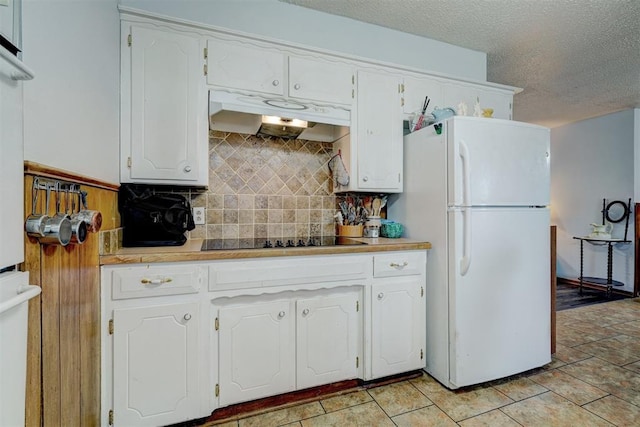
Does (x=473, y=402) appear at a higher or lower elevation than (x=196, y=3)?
lower

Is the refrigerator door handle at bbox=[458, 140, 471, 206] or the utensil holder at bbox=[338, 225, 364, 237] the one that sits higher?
the refrigerator door handle at bbox=[458, 140, 471, 206]

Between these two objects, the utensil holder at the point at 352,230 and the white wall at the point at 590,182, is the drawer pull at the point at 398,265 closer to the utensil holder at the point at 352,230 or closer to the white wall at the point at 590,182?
the utensil holder at the point at 352,230

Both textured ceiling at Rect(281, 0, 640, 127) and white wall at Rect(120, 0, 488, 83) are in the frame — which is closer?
white wall at Rect(120, 0, 488, 83)

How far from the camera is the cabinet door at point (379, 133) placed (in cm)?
215

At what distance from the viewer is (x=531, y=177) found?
196cm

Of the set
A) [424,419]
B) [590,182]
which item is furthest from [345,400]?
[590,182]

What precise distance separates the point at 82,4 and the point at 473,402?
8.71 ft

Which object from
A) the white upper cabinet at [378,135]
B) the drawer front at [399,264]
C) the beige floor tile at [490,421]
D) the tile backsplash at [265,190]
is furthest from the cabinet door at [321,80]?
the beige floor tile at [490,421]

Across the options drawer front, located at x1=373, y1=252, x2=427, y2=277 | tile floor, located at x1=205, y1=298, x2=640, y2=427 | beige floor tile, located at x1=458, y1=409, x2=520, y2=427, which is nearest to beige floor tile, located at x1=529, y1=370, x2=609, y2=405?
tile floor, located at x1=205, y1=298, x2=640, y2=427

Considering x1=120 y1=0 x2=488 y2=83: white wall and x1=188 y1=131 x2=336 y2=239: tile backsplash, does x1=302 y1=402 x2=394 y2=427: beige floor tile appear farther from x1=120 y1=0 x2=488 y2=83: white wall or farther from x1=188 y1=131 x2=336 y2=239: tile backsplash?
x1=120 y1=0 x2=488 y2=83: white wall

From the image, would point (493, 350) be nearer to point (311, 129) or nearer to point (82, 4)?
point (311, 129)

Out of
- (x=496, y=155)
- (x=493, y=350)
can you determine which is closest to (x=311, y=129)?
(x=496, y=155)

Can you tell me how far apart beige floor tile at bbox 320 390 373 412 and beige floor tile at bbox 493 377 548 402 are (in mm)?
825

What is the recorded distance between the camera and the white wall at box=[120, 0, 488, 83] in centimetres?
193
